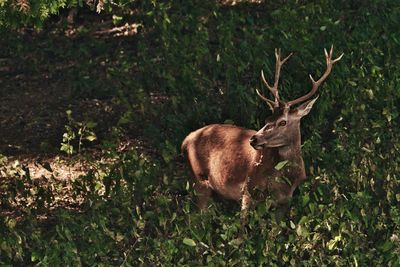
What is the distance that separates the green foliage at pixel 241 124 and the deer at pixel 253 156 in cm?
20

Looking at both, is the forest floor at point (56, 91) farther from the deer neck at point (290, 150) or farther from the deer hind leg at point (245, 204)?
the deer neck at point (290, 150)

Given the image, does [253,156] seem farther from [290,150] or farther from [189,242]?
[189,242]

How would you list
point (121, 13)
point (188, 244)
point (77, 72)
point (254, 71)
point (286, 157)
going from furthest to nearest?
point (121, 13)
point (77, 72)
point (254, 71)
point (286, 157)
point (188, 244)

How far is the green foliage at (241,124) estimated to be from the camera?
9656 mm

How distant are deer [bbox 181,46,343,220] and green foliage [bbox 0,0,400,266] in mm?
204

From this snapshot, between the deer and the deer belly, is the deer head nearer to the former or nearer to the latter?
the deer

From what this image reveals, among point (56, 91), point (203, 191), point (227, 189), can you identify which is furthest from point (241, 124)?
point (56, 91)

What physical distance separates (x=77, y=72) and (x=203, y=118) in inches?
130

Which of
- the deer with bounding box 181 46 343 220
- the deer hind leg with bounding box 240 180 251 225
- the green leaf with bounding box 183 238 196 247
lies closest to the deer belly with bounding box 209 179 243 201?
the deer with bounding box 181 46 343 220

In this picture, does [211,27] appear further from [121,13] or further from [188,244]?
[188,244]

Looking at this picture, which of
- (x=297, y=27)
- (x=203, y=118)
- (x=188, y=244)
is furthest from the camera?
(x=297, y=27)

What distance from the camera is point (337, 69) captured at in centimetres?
1232

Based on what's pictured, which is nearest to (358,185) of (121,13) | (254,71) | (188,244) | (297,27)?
(188,244)

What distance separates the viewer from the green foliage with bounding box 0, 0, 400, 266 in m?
9.66
